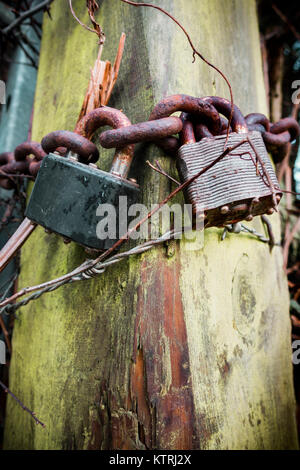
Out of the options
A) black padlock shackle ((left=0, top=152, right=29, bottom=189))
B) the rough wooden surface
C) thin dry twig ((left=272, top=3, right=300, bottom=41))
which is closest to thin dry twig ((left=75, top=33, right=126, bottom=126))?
the rough wooden surface

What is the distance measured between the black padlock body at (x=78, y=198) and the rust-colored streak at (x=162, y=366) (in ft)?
0.51

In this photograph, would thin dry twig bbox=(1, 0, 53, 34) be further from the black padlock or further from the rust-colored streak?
the rust-colored streak

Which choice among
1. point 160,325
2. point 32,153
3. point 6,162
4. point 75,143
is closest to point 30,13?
point 6,162

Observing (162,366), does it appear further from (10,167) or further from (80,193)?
(10,167)

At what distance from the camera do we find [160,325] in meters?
0.71

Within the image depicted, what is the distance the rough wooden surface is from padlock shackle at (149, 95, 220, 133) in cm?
11

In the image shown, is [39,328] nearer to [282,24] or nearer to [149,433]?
[149,433]

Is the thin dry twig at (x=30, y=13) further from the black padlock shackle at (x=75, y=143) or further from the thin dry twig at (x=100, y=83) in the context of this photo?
the black padlock shackle at (x=75, y=143)

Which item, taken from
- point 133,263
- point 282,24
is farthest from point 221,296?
point 282,24

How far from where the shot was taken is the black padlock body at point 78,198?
0.70m

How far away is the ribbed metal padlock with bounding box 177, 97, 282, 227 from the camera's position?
2.17 ft

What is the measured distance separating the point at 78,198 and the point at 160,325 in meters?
0.33

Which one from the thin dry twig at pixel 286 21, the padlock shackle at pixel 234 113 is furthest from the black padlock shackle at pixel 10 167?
the thin dry twig at pixel 286 21

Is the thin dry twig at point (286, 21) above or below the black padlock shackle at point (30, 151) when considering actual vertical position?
above
